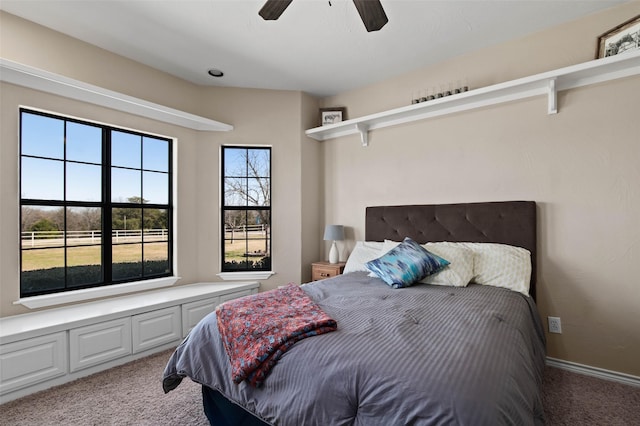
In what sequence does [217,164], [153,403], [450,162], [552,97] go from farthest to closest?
[217,164] < [450,162] < [552,97] < [153,403]

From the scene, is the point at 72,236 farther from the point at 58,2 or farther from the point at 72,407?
the point at 58,2

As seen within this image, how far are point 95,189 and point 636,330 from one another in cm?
468

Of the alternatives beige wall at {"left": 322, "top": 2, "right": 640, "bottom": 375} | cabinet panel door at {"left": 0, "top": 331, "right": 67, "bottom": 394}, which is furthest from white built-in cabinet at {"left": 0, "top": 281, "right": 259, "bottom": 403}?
beige wall at {"left": 322, "top": 2, "right": 640, "bottom": 375}

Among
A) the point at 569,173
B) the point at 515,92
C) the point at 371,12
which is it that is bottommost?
the point at 569,173

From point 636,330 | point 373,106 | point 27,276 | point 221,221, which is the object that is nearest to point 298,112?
point 373,106

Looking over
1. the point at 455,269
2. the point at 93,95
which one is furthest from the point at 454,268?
the point at 93,95

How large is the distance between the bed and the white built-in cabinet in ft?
3.65

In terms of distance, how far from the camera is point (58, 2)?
2.40 metres

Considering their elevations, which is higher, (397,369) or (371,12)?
(371,12)

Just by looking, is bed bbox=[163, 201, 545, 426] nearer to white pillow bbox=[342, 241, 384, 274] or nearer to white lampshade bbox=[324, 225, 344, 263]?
white pillow bbox=[342, 241, 384, 274]

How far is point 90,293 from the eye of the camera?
296 centimetres

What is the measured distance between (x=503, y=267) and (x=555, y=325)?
71 centimetres

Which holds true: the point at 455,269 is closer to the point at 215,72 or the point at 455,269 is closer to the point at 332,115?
the point at 332,115

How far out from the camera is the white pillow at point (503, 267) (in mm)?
2469
